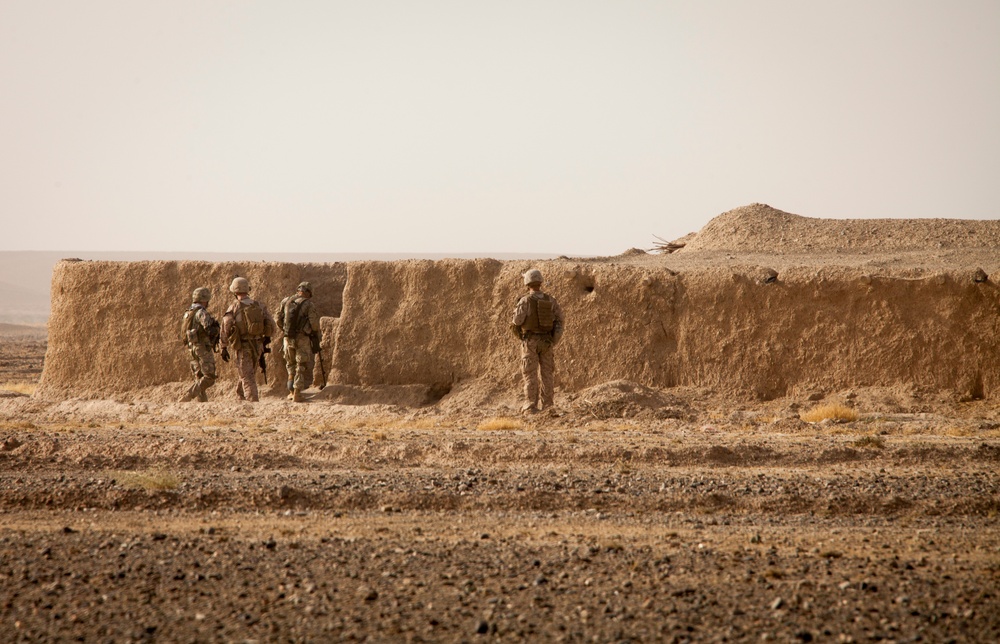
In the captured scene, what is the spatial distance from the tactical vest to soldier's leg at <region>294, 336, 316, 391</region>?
333 cm

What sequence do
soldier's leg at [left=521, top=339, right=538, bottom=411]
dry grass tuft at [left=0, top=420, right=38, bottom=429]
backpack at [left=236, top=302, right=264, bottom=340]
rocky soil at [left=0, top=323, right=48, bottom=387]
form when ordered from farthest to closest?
rocky soil at [left=0, top=323, right=48, bottom=387] < backpack at [left=236, top=302, right=264, bottom=340] < soldier's leg at [left=521, top=339, right=538, bottom=411] < dry grass tuft at [left=0, top=420, right=38, bottom=429]

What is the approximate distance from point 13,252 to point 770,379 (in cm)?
16196

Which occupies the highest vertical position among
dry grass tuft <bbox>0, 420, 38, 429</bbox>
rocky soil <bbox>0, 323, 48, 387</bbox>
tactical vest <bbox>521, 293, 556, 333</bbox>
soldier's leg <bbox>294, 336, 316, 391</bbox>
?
tactical vest <bbox>521, 293, 556, 333</bbox>

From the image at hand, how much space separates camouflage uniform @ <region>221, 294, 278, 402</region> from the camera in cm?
1398

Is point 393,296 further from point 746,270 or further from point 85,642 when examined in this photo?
point 85,642

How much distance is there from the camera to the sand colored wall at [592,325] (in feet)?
41.5

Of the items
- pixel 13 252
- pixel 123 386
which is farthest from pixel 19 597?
pixel 13 252

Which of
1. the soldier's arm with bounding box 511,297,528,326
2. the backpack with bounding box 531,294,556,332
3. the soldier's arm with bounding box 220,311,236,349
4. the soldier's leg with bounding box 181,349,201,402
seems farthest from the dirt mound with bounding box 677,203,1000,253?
the soldier's leg with bounding box 181,349,201,402

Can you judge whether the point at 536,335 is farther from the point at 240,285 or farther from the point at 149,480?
the point at 149,480

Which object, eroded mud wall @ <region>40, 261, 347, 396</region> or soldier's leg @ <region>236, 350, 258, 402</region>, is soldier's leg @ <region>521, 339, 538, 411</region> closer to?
soldier's leg @ <region>236, 350, 258, 402</region>

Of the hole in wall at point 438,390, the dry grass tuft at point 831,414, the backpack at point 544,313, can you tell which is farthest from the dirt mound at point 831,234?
the backpack at point 544,313

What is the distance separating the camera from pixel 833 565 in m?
6.20

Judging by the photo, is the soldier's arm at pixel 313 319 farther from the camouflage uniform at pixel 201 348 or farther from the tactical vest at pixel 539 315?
the tactical vest at pixel 539 315

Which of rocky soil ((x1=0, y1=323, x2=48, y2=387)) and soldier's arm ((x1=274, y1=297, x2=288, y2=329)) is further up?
soldier's arm ((x1=274, y1=297, x2=288, y2=329))
